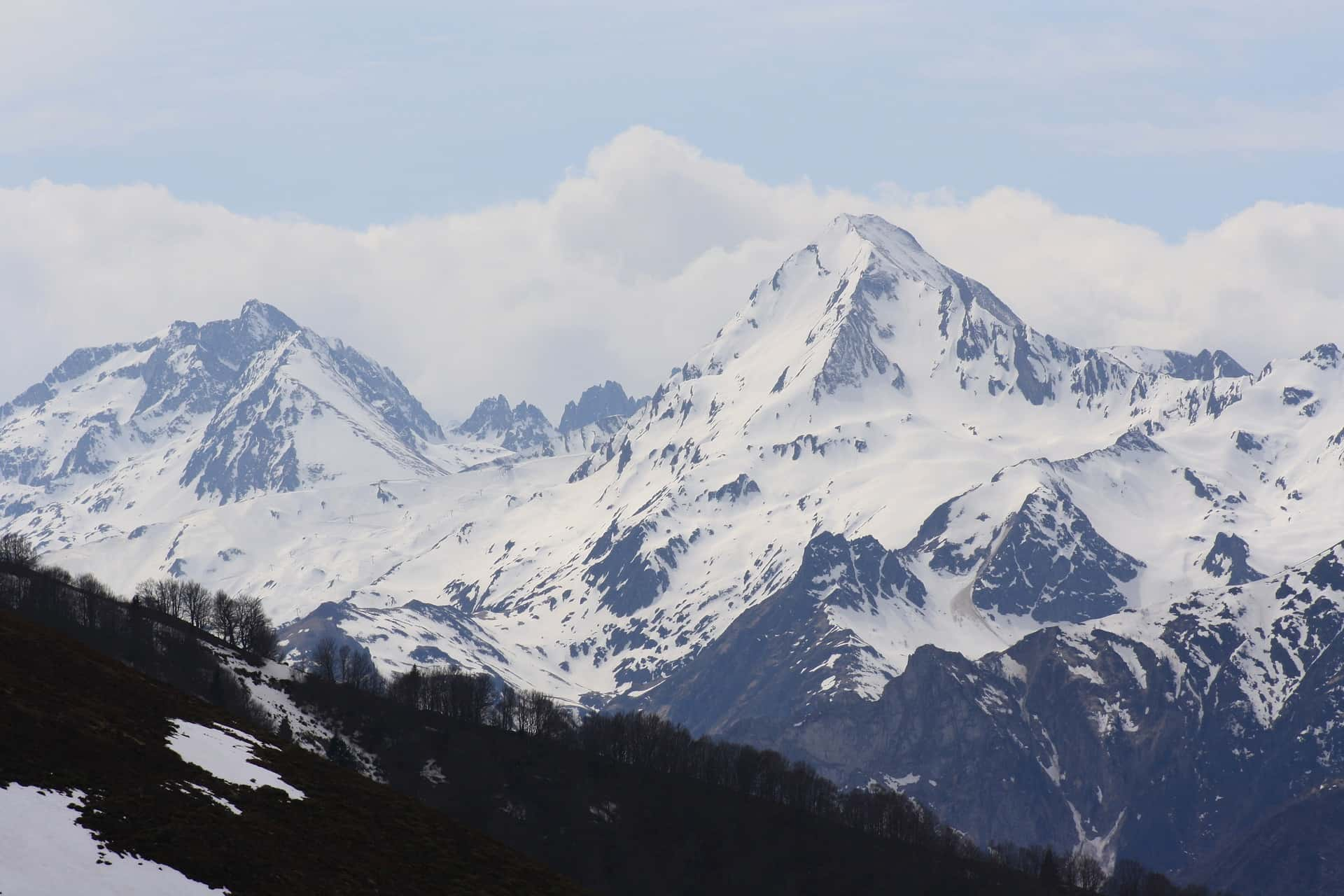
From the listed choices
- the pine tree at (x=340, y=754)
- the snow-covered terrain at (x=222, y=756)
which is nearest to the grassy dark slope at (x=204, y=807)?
the snow-covered terrain at (x=222, y=756)

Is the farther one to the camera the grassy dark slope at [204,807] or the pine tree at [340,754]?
the pine tree at [340,754]

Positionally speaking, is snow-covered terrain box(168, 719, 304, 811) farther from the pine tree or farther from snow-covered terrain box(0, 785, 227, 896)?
the pine tree

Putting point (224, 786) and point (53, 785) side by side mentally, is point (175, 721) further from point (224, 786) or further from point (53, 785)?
point (53, 785)

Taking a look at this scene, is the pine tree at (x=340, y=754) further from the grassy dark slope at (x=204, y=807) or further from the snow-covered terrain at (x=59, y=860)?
the snow-covered terrain at (x=59, y=860)

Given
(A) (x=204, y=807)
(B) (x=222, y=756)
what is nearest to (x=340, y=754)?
(B) (x=222, y=756)

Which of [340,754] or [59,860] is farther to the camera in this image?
[340,754]

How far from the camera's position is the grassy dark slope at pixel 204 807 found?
310ft

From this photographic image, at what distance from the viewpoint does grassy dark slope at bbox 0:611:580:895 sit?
9444cm

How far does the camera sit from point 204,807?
102438 millimetres

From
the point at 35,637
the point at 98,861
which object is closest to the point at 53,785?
the point at 98,861

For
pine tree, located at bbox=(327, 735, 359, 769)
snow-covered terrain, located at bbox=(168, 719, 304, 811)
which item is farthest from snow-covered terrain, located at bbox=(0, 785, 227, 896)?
pine tree, located at bbox=(327, 735, 359, 769)

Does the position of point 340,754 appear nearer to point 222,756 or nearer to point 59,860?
point 222,756

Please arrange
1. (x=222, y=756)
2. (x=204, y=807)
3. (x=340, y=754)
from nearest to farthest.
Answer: (x=204, y=807) < (x=222, y=756) < (x=340, y=754)

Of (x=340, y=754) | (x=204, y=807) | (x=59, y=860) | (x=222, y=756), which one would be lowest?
(x=59, y=860)
